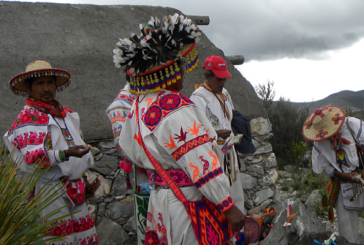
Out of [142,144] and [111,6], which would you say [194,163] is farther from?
[111,6]

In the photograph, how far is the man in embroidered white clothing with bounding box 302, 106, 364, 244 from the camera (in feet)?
11.0

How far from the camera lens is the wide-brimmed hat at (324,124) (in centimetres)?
333

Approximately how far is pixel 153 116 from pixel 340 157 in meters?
2.47

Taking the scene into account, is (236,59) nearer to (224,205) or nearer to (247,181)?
(247,181)

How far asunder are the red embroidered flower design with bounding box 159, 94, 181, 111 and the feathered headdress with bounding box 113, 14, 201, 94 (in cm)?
10

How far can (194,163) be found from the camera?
1.75m

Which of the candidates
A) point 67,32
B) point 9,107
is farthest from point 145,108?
point 67,32

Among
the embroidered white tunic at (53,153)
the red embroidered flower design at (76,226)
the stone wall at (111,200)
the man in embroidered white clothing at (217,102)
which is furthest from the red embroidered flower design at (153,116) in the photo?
the stone wall at (111,200)

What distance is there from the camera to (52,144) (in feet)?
8.17

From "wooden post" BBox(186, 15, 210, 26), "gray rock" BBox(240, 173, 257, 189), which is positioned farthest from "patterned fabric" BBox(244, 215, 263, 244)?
"wooden post" BBox(186, 15, 210, 26)

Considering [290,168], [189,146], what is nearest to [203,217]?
[189,146]

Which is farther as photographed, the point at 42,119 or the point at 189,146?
the point at 42,119

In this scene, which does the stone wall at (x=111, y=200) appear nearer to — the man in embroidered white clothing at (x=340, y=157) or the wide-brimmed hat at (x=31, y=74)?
the wide-brimmed hat at (x=31, y=74)

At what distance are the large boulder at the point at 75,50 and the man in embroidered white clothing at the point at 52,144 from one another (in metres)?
Result: 1.63
